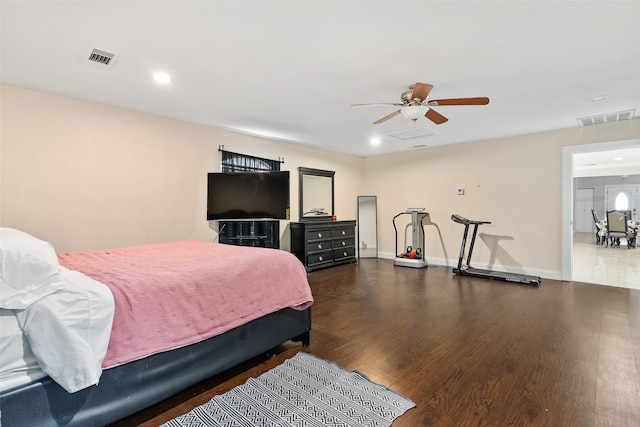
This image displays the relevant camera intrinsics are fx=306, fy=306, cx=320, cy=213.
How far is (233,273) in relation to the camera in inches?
83.0

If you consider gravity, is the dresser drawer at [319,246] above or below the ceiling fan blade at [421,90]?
below

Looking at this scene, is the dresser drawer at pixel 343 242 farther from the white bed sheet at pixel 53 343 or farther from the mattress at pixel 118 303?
the white bed sheet at pixel 53 343

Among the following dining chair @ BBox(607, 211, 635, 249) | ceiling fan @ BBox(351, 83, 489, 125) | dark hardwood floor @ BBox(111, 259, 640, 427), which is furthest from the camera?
dining chair @ BBox(607, 211, 635, 249)

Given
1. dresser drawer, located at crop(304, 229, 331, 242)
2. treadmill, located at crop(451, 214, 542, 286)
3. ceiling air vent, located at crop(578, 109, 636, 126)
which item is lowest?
treadmill, located at crop(451, 214, 542, 286)

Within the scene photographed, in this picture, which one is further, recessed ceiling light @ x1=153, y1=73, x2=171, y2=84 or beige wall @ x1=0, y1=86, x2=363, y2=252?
beige wall @ x1=0, y1=86, x2=363, y2=252

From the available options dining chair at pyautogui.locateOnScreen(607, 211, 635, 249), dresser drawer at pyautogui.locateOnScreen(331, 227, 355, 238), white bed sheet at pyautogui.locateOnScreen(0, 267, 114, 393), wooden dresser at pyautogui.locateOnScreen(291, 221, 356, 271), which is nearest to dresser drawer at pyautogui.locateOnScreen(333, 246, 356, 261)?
wooden dresser at pyautogui.locateOnScreen(291, 221, 356, 271)

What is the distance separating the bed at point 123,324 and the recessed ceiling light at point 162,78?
1669mm

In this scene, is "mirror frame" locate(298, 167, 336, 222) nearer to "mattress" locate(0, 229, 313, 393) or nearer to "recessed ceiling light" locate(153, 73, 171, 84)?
"recessed ceiling light" locate(153, 73, 171, 84)

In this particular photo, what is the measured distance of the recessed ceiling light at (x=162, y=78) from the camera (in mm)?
2829

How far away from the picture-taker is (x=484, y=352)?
2.47 meters

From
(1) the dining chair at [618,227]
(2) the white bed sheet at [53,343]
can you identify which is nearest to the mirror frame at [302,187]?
(2) the white bed sheet at [53,343]

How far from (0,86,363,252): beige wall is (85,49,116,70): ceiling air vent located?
1.13 m

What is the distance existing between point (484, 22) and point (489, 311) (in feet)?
9.42

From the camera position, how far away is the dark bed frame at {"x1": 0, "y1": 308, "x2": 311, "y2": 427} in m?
1.32
